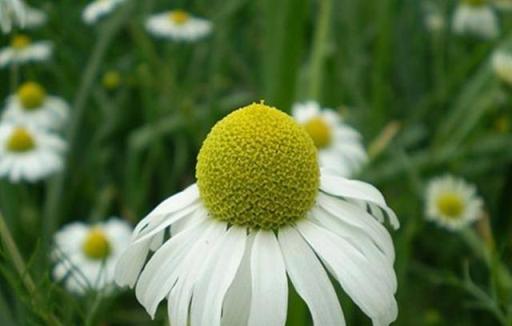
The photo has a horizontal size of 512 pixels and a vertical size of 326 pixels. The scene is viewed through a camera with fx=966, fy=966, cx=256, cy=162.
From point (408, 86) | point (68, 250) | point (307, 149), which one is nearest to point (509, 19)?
point (408, 86)

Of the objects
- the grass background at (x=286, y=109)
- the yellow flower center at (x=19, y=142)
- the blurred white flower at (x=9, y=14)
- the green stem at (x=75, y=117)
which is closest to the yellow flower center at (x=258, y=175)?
the blurred white flower at (x=9, y=14)

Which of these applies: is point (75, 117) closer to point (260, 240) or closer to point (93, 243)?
point (93, 243)

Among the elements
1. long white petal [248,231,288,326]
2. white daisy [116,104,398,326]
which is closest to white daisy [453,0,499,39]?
white daisy [116,104,398,326]

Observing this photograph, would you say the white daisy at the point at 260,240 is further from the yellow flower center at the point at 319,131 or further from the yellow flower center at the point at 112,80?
the yellow flower center at the point at 112,80

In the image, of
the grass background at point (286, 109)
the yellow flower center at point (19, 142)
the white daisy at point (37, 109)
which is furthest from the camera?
the white daisy at point (37, 109)

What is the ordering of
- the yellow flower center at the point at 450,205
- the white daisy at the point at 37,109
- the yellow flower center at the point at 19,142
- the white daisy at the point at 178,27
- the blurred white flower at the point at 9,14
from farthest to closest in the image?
the white daisy at the point at 178,27 < the white daisy at the point at 37,109 < the yellow flower center at the point at 19,142 < the yellow flower center at the point at 450,205 < the blurred white flower at the point at 9,14

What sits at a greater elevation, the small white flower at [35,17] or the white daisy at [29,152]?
the small white flower at [35,17]

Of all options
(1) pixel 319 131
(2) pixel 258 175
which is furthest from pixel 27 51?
(2) pixel 258 175
